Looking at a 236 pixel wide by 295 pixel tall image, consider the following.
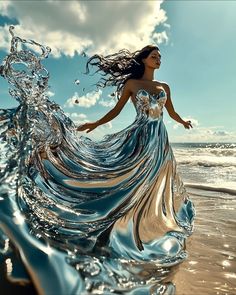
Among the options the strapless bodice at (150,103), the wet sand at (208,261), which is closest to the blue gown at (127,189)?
the strapless bodice at (150,103)

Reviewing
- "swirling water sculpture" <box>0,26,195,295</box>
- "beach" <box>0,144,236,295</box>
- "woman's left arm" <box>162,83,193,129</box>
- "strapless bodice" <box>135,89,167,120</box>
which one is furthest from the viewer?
"woman's left arm" <box>162,83,193,129</box>

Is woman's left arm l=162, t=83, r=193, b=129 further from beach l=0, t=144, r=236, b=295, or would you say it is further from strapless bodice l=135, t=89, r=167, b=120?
beach l=0, t=144, r=236, b=295

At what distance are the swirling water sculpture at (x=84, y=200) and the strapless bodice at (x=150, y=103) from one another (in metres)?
0.01

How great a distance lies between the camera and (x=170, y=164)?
328 centimetres

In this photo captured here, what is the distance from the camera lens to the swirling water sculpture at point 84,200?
1.40m

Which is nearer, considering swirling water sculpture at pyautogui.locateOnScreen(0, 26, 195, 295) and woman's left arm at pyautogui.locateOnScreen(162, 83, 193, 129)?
swirling water sculpture at pyautogui.locateOnScreen(0, 26, 195, 295)

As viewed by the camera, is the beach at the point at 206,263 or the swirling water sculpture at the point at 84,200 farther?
the beach at the point at 206,263

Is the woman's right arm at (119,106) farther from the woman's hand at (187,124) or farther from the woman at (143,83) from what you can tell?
the woman's hand at (187,124)

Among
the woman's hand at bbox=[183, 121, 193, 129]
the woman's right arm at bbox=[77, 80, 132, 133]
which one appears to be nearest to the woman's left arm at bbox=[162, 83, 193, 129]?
the woman's hand at bbox=[183, 121, 193, 129]

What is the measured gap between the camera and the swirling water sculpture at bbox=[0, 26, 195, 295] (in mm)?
1401

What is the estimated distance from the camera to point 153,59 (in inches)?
174

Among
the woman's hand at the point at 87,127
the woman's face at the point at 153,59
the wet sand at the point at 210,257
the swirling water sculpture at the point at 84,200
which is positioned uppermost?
the woman's face at the point at 153,59

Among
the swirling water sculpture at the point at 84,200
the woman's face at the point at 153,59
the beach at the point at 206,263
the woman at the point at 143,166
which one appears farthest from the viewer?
the woman's face at the point at 153,59

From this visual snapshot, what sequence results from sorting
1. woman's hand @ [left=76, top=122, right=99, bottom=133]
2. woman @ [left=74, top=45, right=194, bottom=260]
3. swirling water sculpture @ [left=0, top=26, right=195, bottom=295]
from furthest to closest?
woman's hand @ [left=76, top=122, right=99, bottom=133] < woman @ [left=74, top=45, right=194, bottom=260] < swirling water sculpture @ [left=0, top=26, right=195, bottom=295]
